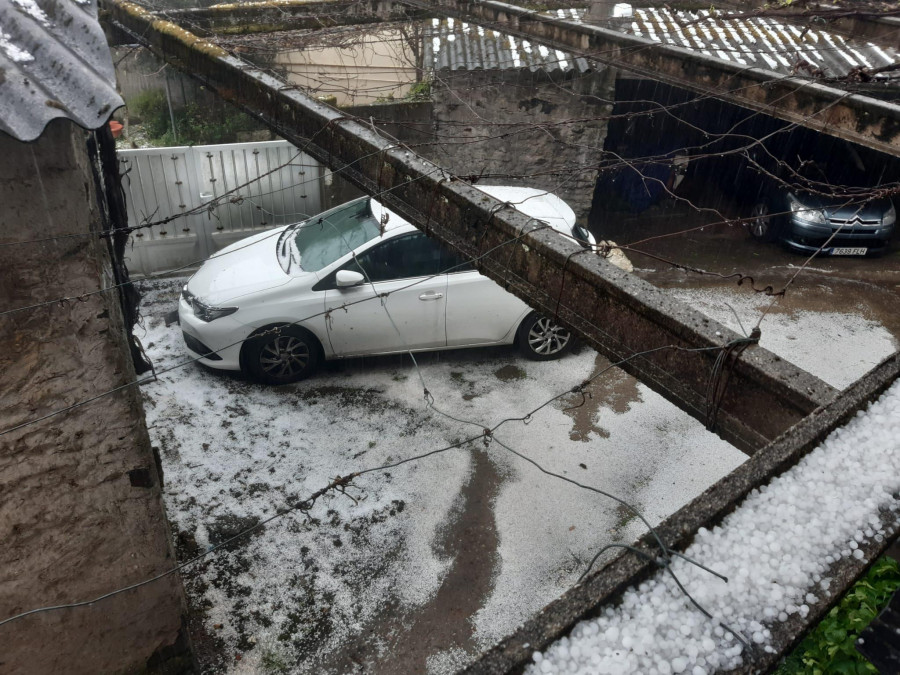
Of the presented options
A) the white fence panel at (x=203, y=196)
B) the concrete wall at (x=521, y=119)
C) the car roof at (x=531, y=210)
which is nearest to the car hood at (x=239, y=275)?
the car roof at (x=531, y=210)

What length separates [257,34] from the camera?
9094 millimetres

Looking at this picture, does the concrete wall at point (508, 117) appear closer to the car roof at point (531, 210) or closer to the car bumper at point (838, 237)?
the car roof at point (531, 210)

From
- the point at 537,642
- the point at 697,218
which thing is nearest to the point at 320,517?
the point at 537,642

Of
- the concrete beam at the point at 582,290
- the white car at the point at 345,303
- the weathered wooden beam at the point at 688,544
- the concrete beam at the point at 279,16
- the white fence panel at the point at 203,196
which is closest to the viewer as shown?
the weathered wooden beam at the point at 688,544

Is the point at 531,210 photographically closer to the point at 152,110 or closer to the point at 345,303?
the point at 345,303

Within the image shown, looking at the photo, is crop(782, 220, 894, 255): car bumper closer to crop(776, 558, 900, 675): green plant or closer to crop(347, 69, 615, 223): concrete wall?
crop(347, 69, 615, 223): concrete wall

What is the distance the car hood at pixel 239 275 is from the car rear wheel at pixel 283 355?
1.67ft

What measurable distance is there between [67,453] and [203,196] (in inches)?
259

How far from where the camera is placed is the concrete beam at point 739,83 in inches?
167

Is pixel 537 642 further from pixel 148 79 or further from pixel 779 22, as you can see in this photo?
pixel 148 79

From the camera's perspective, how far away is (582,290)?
2.91m

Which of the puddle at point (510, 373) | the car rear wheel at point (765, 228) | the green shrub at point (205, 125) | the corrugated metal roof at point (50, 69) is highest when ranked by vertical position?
the corrugated metal roof at point (50, 69)

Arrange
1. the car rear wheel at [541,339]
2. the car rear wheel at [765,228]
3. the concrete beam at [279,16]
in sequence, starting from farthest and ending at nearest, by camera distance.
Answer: the car rear wheel at [765,228] < the concrete beam at [279,16] < the car rear wheel at [541,339]

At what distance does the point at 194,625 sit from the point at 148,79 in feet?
36.0
